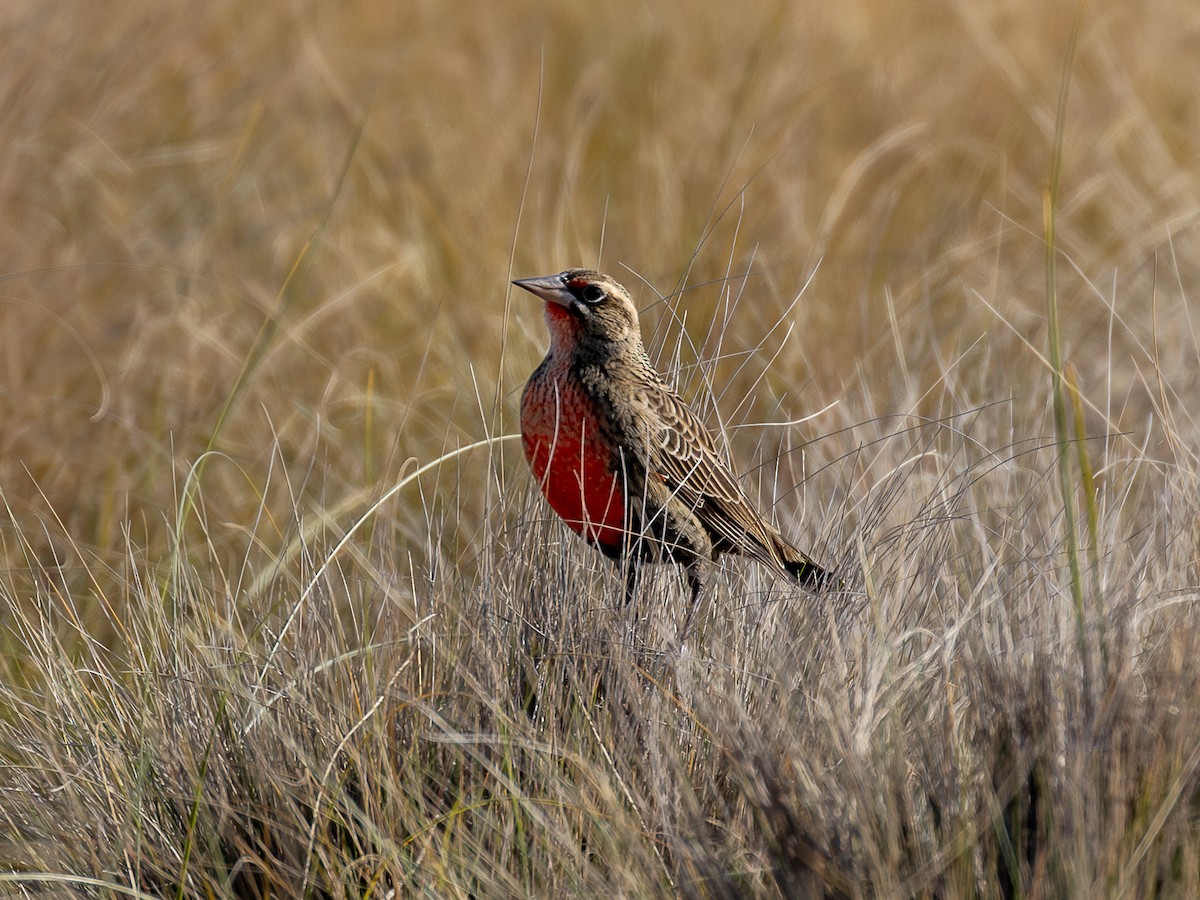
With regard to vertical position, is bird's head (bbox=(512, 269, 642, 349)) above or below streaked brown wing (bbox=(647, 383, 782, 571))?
above

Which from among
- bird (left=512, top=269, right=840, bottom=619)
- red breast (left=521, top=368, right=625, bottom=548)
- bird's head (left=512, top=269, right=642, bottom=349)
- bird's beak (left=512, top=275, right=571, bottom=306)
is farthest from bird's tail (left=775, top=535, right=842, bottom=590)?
bird's beak (left=512, top=275, right=571, bottom=306)

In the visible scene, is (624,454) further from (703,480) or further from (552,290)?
(552,290)

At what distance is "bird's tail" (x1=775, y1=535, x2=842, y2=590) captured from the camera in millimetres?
2779

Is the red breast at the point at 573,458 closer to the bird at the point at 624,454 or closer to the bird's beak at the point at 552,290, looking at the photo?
the bird at the point at 624,454

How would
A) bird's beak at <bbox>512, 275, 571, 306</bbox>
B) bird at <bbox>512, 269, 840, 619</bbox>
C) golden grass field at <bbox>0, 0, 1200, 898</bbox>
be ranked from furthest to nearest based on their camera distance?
bird's beak at <bbox>512, 275, 571, 306</bbox> → bird at <bbox>512, 269, 840, 619</bbox> → golden grass field at <bbox>0, 0, 1200, 898</bbox>

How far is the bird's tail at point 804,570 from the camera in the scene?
2.78 m

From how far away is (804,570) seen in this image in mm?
3002

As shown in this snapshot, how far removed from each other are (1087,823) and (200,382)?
3.53 m

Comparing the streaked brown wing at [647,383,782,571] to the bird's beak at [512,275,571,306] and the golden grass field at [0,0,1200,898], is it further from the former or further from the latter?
the bird's beak at [512,275,571,306]

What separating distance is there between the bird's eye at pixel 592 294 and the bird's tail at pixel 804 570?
63cm

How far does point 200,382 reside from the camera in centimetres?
475

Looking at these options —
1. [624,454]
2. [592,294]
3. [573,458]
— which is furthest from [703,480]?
[592,294]

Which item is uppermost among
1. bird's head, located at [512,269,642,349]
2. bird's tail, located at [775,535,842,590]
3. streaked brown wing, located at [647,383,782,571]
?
bird's head, located at [512,269,642,349]

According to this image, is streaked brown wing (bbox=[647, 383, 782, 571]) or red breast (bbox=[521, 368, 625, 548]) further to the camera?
streaked brown wing (bbox=[647, 383, 782, 571])
